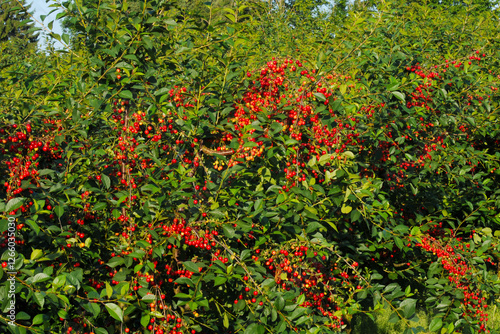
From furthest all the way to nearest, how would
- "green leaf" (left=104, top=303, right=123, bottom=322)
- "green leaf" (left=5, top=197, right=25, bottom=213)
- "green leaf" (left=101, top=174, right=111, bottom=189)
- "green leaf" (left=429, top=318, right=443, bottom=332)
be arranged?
"green leaf" (left=429, top=318, right=443, bottom=332), "green leaf" (left=101, top=174, right=111, bottom=189), "green leaf" (left=104, top=303, right=123, bottom=322), "green leaf" (left=5, top=197, right=25, bottom=213)

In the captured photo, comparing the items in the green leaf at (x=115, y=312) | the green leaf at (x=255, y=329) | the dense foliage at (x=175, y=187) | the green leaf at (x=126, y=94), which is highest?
the green leaf at (x=126, y=94)

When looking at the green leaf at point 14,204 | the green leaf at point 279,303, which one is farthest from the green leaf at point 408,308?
the green leaf at point 14,204

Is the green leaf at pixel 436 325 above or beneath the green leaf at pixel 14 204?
beneath

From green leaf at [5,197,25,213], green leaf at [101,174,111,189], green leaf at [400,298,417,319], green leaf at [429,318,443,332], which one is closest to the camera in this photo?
green leaf at [5,197,25,213]

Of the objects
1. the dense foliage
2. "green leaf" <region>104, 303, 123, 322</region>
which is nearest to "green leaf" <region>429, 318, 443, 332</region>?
the dense foliage

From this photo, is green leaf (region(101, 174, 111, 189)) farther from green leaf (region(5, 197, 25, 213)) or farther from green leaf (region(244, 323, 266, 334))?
green leaf (region(244, 323, 266, 334))

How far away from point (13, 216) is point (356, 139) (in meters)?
2.94

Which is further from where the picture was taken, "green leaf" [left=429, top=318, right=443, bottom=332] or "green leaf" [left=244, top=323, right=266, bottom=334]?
"green leaf" [left=429, top=318, right=443, bottom=332]

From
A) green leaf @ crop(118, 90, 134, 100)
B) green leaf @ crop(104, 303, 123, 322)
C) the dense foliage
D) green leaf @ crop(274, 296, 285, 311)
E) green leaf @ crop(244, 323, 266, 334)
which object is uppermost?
green leaf @ crop(118, 90, 134, 100)

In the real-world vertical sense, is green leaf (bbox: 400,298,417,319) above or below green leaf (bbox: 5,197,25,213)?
below

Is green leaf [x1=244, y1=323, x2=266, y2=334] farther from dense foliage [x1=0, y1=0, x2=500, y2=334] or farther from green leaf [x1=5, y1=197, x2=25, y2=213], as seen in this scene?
green leaf [x1=5, y1=197, x2=25, y2=213]

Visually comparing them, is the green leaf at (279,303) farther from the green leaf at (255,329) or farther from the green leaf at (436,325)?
the green leaf at (436,325)

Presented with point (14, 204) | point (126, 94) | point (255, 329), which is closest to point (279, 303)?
point (255, 329)

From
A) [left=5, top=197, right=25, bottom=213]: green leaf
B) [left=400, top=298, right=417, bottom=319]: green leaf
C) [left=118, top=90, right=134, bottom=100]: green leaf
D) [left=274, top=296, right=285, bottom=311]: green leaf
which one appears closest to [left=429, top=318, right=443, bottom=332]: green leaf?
[left=400, top=298, right=417, bottom=319]: green leaf
